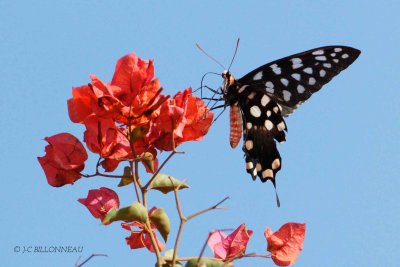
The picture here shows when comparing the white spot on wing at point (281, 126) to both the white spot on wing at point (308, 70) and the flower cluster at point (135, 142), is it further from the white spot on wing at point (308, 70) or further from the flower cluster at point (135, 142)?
the flower cluster at point (135, 142)

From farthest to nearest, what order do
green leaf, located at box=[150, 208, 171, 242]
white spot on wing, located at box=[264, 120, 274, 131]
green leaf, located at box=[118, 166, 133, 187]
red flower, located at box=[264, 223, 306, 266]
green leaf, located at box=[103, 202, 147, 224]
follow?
white spot on wing, located at box=[264, 120, 274, 131], red flower, located at box=[264, 223, 306, 266], green leaf, located at box=[118, 166, 133, 187], green leaf, located at box=[150, 208, 171, 242], green leaf, located at box=[103, 202, 147, 224]

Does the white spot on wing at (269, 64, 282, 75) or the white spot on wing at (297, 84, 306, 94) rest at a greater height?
the white spot on wing at (269, 64, 282, 75)

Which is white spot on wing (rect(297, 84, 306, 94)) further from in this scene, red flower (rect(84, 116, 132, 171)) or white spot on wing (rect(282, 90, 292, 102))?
red flower (rect(84, 116, 132, 171))

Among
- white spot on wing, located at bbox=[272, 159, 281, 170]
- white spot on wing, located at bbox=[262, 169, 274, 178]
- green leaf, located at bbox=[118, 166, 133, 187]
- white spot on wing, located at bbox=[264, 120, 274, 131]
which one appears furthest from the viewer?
white spot on wing, located at bbox=[264, 120, 274, 131]

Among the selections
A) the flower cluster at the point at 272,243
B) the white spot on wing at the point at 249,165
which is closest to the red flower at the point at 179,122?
the flower cluster at the point at 272,243

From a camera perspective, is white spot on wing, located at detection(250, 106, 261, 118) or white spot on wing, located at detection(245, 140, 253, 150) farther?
white spot on wing, located at detection(250, 106, 261, 118)

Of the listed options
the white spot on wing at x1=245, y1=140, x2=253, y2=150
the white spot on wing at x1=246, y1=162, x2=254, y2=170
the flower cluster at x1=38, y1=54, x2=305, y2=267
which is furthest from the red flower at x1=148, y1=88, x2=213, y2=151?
the white spot on wing at x1=245, y1=140, x2=253, y2=150
